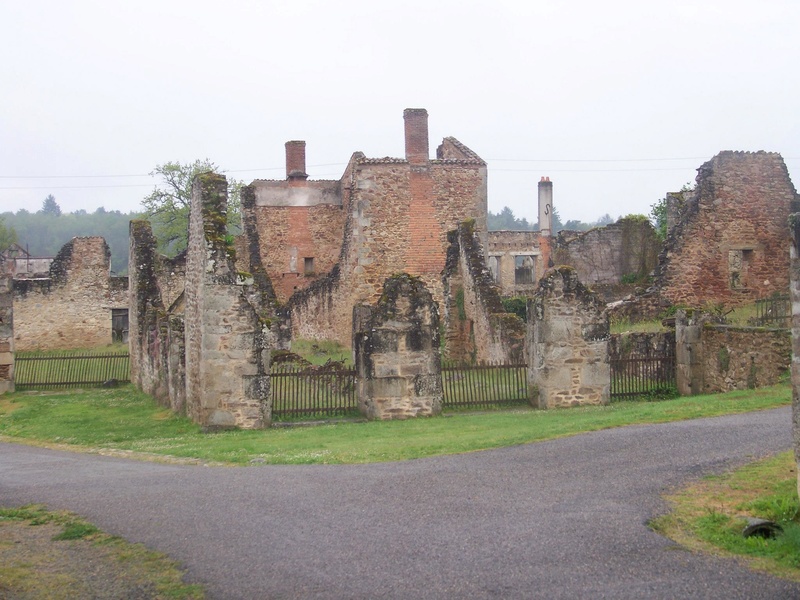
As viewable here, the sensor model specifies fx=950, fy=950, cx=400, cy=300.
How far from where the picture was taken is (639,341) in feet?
72.5

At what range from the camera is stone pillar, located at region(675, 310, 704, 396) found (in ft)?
68.1

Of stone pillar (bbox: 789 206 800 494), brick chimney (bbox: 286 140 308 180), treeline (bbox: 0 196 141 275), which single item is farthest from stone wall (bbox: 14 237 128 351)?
treeline (bbox: 0 196 141 275)

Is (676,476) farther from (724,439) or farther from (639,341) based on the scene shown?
(639,341)

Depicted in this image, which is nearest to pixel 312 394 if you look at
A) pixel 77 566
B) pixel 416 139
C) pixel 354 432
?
pixel 354 432

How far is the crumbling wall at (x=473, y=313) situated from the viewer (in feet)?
76.7

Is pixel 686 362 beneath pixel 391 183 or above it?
beneath

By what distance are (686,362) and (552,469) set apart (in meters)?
10.1

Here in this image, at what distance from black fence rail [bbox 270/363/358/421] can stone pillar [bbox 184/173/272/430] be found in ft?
2.17

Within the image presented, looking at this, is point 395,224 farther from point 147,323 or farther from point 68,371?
point 68,371

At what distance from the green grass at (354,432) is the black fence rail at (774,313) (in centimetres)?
373

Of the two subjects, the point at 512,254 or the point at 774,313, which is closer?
the point at 774,313

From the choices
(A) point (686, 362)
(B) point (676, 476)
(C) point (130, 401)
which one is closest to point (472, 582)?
(B) point (676, 476)

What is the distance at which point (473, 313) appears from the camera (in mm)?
26188

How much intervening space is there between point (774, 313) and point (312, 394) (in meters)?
11.5
